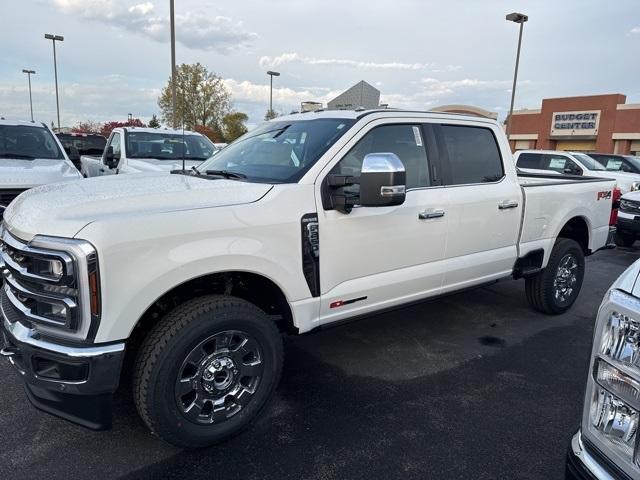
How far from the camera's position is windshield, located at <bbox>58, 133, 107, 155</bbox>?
1434cm

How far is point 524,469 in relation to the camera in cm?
272

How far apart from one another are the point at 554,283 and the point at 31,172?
609 cm

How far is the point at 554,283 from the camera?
5141mm

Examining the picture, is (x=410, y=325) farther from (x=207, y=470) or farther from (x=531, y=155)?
(x=531, y=155)

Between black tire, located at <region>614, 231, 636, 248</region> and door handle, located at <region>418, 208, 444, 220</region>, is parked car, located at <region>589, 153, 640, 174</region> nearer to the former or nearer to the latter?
black tire, located at <region>614, 231, 636, 248</region>

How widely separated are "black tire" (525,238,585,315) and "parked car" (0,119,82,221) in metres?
5.58

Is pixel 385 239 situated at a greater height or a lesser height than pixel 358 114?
lesser

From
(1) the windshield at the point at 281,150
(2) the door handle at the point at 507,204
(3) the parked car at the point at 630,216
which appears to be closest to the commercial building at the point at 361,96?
(1) the windshield at the point at 281,150

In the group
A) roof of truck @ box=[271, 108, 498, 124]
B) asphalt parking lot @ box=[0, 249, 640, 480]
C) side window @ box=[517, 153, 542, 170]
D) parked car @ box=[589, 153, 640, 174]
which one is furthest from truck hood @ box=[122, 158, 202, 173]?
parked car @ box=[589, 153, 640, 174]

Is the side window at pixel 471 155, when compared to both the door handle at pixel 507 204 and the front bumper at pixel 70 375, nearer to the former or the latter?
the door handle at pixel 507 204

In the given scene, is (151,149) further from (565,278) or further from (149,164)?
(565,278)

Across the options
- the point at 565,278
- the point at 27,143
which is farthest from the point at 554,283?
the point at 27,143

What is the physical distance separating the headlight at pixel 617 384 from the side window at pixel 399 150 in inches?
75.0

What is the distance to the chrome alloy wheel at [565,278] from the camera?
5.18 meters
